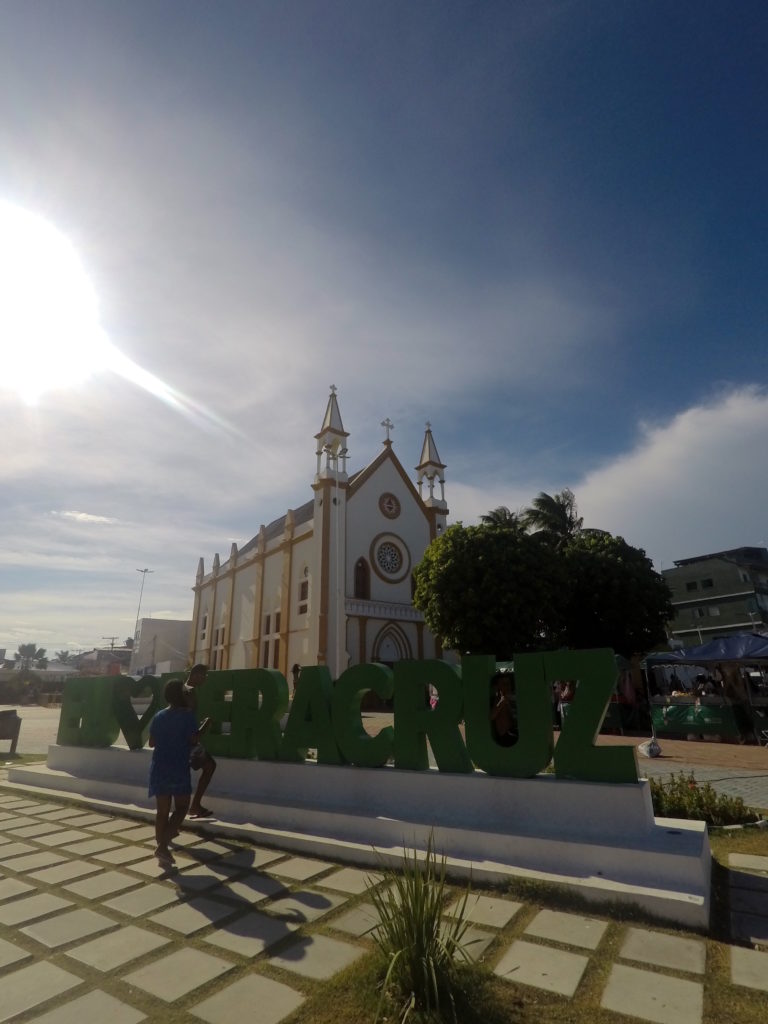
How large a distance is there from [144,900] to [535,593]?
789 inches

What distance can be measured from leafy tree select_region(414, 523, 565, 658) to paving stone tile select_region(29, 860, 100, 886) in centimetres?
1867

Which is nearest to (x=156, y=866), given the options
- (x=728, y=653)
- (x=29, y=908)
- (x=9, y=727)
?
(x=29, y=908)

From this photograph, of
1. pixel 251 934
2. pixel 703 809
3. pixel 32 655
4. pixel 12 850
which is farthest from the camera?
pixel 32 655

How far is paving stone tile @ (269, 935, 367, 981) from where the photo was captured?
10.7 feet

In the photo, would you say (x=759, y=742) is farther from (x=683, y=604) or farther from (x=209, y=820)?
(x=683, y=604)

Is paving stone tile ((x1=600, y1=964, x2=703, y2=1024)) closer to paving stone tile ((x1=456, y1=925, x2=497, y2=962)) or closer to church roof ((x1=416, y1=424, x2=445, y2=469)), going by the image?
paving stone tile ((x1=456, y1=925, x2=497, y2=962))

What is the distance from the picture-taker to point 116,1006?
2973mm

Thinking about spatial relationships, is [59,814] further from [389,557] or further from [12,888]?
[389,557]

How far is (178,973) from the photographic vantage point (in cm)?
327

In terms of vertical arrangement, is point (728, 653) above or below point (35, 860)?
above

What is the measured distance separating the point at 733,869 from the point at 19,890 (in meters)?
6.15

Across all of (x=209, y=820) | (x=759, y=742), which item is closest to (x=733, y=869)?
(x=209, y=820)

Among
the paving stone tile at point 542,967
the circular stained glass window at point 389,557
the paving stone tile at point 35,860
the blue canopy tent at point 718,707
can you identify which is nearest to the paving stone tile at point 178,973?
the paving stone tile at point 542,967

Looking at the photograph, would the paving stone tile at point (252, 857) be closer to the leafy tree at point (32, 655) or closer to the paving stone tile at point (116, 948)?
the paving stone tile at point (116, 948)
